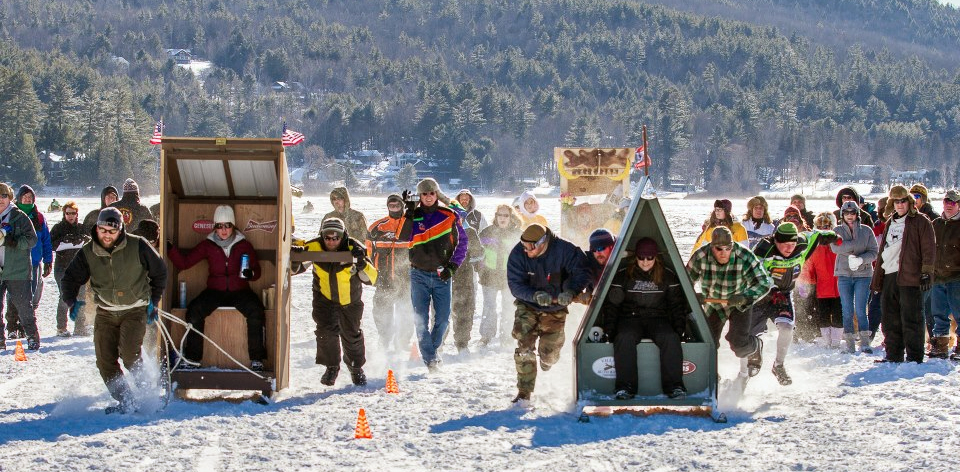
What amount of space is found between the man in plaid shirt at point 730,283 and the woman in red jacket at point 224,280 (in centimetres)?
347

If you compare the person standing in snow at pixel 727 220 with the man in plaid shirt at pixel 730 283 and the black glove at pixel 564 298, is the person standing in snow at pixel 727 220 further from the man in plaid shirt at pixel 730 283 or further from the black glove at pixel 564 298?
the black glove at pixel 564 298

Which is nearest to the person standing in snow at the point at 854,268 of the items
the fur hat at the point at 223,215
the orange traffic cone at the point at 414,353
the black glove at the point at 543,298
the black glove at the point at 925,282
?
the black glove at the point at 925,282

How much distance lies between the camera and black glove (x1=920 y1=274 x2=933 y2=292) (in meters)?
10.7

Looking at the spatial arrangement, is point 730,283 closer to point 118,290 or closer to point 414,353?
point 414,353

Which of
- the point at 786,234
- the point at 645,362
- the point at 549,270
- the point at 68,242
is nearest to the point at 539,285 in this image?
the point at 549,270

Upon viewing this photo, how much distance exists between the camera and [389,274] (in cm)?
1253

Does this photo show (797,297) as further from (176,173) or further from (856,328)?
(176,173)

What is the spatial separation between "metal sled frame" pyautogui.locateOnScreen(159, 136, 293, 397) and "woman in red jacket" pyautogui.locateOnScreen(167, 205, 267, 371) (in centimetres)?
12

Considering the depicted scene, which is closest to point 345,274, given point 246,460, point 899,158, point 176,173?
point 176,173

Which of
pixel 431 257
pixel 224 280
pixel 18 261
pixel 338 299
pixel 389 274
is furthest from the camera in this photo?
pixel 389 274

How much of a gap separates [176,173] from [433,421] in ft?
9.97

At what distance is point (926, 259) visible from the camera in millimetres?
10680

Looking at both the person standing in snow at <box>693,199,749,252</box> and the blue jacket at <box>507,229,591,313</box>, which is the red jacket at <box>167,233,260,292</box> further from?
the person standing in snow at <box>693,199,749,252</box>

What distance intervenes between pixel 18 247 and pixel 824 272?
8554mm
